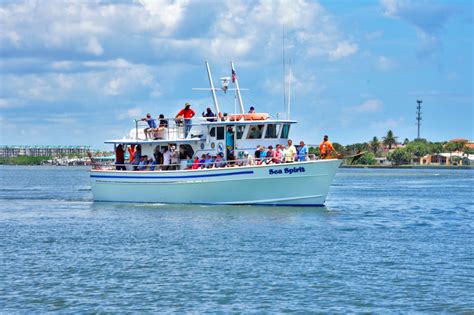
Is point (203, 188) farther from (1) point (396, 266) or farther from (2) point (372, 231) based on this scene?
(1) point (396, 266)

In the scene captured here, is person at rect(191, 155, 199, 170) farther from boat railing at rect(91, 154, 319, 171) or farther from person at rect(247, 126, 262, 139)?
person at rect(247, 126, 262, 139)

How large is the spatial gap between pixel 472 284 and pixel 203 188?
2026 cm

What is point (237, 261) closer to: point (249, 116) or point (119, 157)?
point (249, 116)

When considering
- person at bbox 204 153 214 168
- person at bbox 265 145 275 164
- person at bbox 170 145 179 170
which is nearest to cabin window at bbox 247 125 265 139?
person at bbox 265 145 275 164

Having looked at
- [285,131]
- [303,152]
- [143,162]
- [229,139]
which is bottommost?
[143,162]

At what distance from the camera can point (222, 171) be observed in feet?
128

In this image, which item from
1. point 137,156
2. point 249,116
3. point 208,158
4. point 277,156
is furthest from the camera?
point 137,156

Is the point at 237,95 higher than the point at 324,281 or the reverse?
higher

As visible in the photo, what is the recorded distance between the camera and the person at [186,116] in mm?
42000

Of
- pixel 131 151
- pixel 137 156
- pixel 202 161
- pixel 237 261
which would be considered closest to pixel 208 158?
pixel 202 161

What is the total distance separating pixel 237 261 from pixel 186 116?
18.6 m

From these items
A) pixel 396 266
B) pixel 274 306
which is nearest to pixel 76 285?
pixel 274 306

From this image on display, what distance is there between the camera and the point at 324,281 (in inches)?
862

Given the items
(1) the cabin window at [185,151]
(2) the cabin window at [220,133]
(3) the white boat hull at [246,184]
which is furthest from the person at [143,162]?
(2) the cabin window at [220,133]
